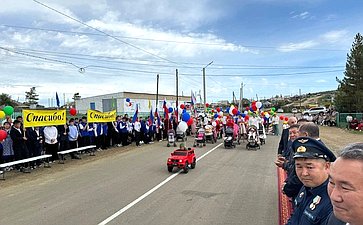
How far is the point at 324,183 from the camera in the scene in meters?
2.88

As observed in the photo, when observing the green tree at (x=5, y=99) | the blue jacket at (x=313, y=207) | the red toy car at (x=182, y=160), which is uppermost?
the green tree at (x=5, y=99)

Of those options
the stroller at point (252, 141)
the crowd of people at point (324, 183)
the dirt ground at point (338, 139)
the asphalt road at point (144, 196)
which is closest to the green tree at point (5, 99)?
the stroller at point (252, 141)

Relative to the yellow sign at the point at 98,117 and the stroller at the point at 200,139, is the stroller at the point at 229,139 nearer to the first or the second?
the stroller at the point at 200,139

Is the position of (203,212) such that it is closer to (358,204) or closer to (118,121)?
(358,204)

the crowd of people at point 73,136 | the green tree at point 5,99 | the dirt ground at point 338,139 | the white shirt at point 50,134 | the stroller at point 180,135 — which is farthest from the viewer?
the green tree at point 5,99

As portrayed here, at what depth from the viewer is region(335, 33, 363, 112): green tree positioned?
43.8m

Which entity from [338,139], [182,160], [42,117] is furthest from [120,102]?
[182,160]

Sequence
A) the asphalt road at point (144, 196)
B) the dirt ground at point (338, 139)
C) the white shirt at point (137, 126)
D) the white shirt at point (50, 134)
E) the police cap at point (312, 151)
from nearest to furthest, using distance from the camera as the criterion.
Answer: the police cap at point (312, 151), the asphalt road at point (144, 196), the white shirt at point (50, 134), the dirt ground at point (338, 139), the white shirt at point (137, 126)

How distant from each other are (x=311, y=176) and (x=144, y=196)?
245 inches

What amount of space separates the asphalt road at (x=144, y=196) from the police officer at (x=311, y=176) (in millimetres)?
3759

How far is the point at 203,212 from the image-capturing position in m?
7.18

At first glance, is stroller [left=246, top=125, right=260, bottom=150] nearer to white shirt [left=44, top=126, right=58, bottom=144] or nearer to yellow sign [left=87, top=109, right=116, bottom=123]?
yellow sign [left=87, top=109, right=116, bottom=123]

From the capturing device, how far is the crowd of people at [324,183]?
1657 millimetres

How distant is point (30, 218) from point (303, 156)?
6173 millimetres
